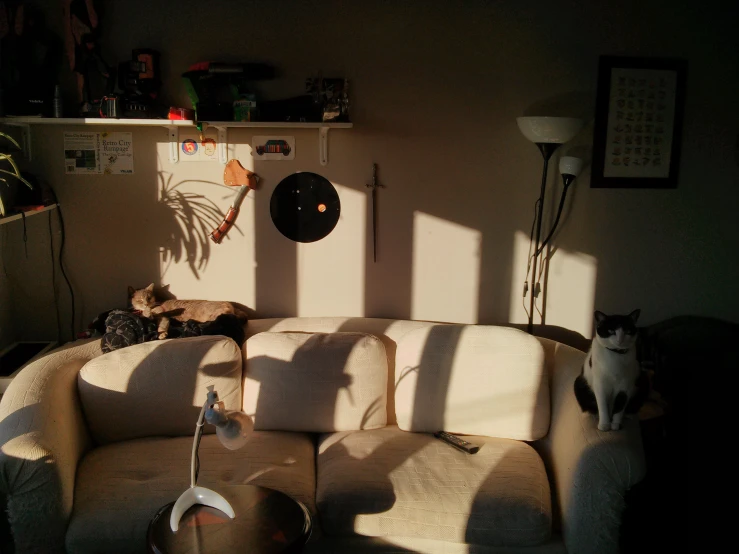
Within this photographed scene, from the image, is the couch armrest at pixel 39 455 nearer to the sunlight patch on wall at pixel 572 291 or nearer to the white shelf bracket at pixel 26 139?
the white shelf bracket at pixel 26 139

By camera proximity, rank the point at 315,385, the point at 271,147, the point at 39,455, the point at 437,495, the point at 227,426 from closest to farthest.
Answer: the point at 227,426 < the point at 39,455 < the point at 437,495 < the point at 315,385 < the point at 271,147

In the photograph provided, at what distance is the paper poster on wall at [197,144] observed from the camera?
2.95 m

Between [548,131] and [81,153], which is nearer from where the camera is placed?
[548,131]

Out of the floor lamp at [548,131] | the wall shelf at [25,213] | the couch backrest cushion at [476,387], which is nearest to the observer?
the wall shelf at [25,213]

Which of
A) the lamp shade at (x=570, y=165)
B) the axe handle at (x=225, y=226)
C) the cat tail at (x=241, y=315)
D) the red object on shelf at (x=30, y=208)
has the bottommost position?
the cat tail at (x=241, y=315)

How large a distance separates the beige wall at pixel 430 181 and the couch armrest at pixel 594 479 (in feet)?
3.22

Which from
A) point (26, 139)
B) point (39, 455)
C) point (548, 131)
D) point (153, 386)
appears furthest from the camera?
point (26, 139)

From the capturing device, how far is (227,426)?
70.2 inches

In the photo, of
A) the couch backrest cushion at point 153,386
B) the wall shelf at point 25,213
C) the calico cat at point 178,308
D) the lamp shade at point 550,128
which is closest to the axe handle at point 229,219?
the calico cat at point 178,308

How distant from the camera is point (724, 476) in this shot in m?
2.93

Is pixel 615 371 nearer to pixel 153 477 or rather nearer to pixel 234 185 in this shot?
pixel 153 477

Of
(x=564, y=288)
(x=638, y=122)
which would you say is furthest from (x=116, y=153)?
(x=638, y=122)

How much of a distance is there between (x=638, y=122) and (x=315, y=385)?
190cm

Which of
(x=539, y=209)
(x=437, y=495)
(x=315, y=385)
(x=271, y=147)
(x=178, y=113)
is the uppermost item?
(x=178, y=113)
